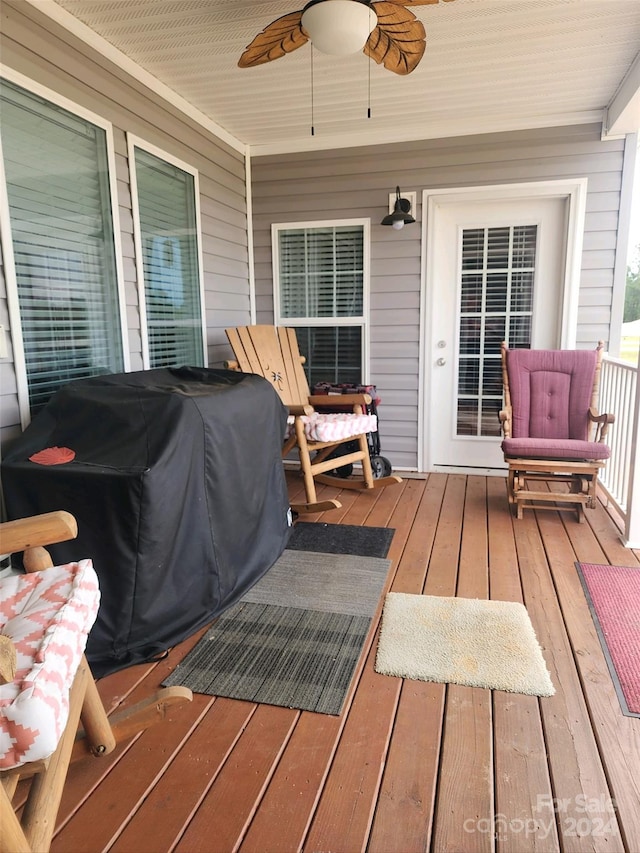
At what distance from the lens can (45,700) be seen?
0.99 m

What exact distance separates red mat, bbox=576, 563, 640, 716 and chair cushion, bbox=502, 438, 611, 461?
2.28 ft

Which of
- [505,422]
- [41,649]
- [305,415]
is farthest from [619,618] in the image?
[41,649]

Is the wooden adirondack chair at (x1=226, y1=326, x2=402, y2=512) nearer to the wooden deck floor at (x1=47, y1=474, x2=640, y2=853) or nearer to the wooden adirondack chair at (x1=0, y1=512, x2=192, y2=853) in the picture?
the wooden deck floor at (x1=47, y1=474, x2=640, y2=853)

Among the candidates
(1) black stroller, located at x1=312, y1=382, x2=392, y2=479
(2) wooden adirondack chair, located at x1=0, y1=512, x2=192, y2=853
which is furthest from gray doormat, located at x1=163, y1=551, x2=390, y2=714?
(1) black stroller, located at x1=312, y1=382, x2=392, y2=479

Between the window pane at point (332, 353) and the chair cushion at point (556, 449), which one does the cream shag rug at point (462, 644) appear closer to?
the chair cushion at point (556, 449)

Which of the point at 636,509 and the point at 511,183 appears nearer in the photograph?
the point at 636,509

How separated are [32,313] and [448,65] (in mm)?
2473

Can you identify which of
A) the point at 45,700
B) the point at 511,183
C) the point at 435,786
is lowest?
the point at 435,786

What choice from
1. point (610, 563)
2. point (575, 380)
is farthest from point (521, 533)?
point (575, 380)

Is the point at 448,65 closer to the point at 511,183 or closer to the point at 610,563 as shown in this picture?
the point at 511,183

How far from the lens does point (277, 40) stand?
221cm

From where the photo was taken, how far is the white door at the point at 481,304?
391cm

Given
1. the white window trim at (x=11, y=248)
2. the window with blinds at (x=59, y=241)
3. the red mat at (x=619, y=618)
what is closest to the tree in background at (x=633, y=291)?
the red mat at (x=619, y=618)

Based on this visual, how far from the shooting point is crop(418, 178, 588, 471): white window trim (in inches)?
146
